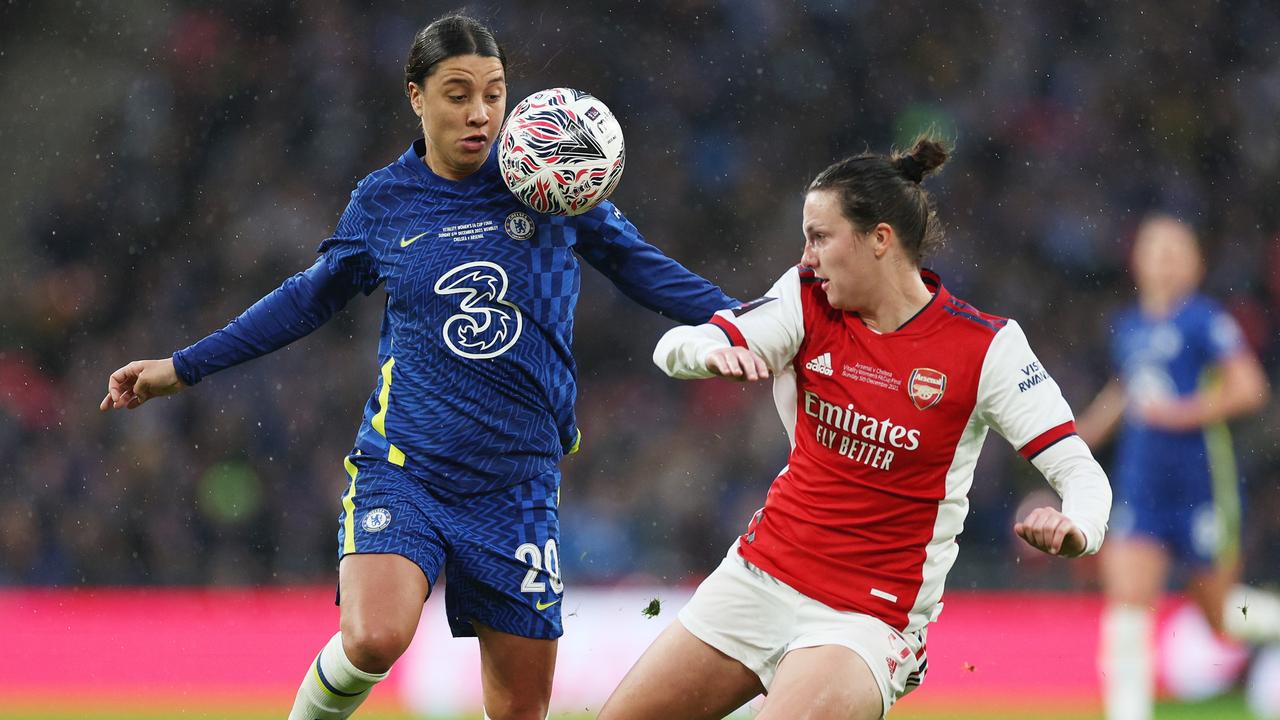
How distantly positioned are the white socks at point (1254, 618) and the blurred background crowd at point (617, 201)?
1517 mm

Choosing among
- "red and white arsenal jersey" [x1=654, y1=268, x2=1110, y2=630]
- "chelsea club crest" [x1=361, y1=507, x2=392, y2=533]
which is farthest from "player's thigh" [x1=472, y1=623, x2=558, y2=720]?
"red and white arsenal jersey" [x1=654, y1=268, x2=1110, y2=630]

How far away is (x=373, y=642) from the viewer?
159 inches

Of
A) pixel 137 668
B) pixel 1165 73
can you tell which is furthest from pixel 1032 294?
pixel 137 668

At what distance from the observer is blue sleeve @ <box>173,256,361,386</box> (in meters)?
4.50

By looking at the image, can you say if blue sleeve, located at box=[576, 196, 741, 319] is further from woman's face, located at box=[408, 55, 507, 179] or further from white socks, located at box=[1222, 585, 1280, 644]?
white socks, located at box=[1222, 585, 1280, 644]

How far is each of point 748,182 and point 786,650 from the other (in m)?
9.83

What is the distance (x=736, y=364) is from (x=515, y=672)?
1.35 meters

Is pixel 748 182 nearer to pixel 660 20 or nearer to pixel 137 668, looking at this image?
pixel 660 20

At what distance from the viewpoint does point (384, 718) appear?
318 inches

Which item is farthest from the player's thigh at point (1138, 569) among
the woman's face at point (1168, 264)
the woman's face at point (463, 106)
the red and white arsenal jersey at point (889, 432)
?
the woman's face at point (463, 106)

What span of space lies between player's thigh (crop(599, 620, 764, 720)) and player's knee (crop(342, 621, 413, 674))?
2.06 ft

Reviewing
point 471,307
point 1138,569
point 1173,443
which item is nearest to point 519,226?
point 471,307

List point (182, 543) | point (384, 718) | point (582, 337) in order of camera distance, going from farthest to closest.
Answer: point (582, 337)
point (182, 543)
point (384, 718)

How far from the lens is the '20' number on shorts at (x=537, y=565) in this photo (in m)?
4.36
